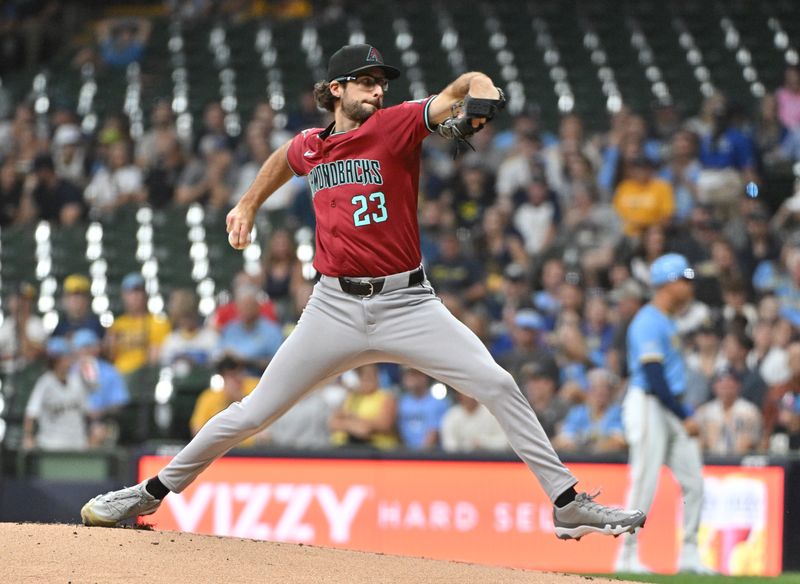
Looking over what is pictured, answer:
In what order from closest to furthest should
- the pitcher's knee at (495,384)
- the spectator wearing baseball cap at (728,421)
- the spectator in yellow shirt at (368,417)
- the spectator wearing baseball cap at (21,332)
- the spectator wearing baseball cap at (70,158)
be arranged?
1. the pitcher's knee at (495,384)
2. the spectator wearing baseball cap at (728,421)
3. the spectator in yellow shirt at (368,417)
4. the spectator wearing baseball cap at (21,332)
5. the spectator wearing baseball cap at (70,158)

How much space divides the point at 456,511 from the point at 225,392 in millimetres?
2136

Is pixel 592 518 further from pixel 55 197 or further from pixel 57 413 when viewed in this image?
pixel 55 197

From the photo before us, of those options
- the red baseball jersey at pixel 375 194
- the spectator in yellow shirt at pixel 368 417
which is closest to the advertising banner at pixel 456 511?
the spectator in yellow shirt at pixel 368 417

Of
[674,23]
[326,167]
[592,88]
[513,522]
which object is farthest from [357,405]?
[674,23]

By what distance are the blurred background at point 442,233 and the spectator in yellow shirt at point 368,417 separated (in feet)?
0.09

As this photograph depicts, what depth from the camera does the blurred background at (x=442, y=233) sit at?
1080 centimetres

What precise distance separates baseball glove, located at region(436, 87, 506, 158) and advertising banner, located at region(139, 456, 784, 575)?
16.9 ft

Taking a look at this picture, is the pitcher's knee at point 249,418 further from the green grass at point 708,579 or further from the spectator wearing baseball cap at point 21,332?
the spectator wearing baseball cap at point 21,332

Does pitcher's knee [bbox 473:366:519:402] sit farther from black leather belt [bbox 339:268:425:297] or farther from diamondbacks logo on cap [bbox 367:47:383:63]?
diamondbacks logo on cap [bbox 367:47:383:63]

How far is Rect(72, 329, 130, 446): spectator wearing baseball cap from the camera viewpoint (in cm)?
1147

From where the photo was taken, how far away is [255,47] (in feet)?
61.8

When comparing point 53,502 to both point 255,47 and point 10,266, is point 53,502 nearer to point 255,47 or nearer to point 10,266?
point 10,266

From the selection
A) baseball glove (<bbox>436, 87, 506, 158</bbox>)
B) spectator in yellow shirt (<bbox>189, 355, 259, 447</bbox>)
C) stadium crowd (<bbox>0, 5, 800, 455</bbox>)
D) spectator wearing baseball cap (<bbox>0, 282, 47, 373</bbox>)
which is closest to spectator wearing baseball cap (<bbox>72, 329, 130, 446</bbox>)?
stadium crowd (<bbox>0, 5, 800, 455</bbox>)

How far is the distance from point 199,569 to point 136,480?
5410mm
